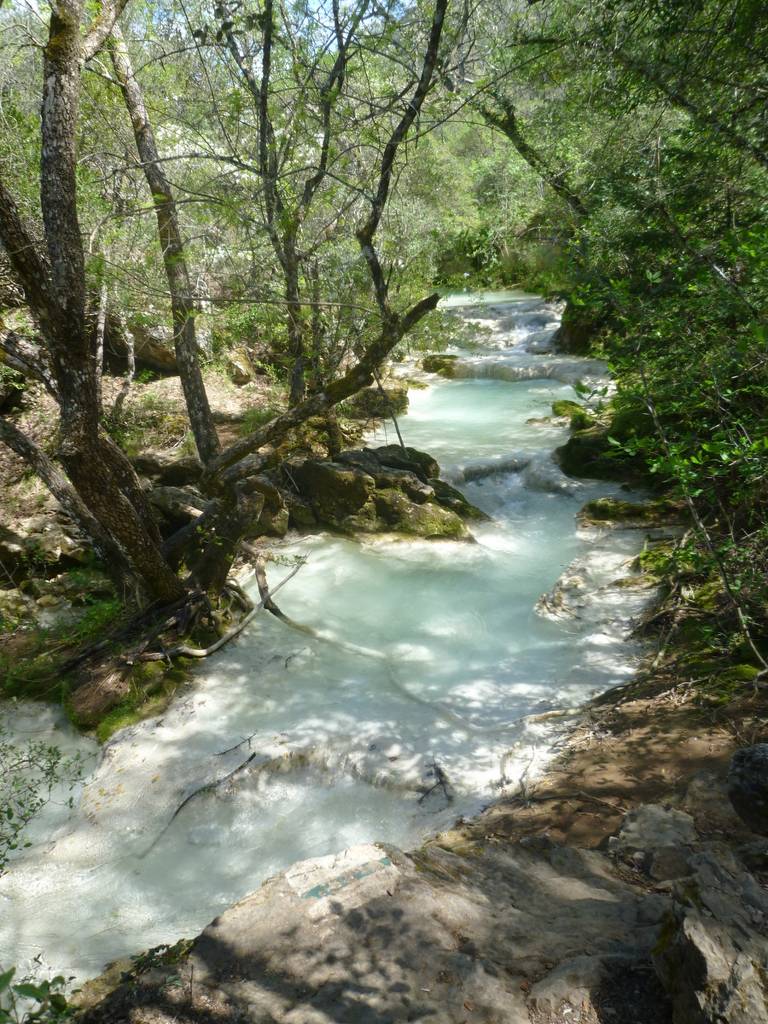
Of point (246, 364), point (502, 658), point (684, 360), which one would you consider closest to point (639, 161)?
point (684, 360)

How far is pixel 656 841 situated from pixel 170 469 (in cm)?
833

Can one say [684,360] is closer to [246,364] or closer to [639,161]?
[639,161]

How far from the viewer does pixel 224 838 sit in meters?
4.58

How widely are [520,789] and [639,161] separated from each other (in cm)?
633

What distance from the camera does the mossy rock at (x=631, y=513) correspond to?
846cm

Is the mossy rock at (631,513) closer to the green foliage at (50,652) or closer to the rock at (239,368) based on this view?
the green foliage at (50,652)

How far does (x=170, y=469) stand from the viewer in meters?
9.77

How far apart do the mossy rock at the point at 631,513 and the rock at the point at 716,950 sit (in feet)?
21.4

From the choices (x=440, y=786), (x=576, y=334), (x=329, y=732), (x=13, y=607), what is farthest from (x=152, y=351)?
(x=576, y=334)

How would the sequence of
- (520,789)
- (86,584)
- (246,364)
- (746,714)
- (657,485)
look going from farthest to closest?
(246,364) < (657,485) < (86,584) < (520,789) < (746,714)

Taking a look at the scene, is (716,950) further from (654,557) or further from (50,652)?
(50,652)

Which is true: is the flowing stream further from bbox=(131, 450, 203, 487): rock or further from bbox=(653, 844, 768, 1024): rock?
bbox=(653, 844, 768, 1024): rock

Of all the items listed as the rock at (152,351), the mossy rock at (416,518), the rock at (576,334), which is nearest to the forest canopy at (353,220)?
the rock at (152,351)

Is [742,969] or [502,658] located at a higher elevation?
[742,969]
